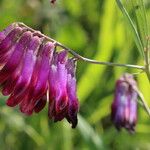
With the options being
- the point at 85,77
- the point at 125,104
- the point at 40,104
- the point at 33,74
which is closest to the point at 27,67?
the point at 33,74

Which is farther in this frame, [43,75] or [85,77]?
[85,77]

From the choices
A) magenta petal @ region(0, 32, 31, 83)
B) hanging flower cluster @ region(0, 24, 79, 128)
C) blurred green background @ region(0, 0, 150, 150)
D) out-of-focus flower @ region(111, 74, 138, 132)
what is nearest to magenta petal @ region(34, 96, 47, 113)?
hanging flower cluster @ region(0, 24, 79, 128)

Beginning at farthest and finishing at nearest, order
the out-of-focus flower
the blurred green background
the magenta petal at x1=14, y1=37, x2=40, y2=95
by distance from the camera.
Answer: the blurred green background < the out-of-focus flower < the magenta petal at x1=14, y1=37, x2=40, y2=95

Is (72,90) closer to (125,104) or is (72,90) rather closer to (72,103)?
(72,103)

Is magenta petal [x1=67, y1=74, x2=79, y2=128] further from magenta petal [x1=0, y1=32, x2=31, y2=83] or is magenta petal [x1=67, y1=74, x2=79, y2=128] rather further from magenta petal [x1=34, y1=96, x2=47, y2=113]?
magenta petal [x1=0, y1=32, x2=31, y2=83]

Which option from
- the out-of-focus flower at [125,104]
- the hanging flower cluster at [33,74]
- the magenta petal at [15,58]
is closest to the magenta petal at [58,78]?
the hanging flower cluster at [33,74]

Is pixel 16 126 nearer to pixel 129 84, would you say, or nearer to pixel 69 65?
pixel 129 84
